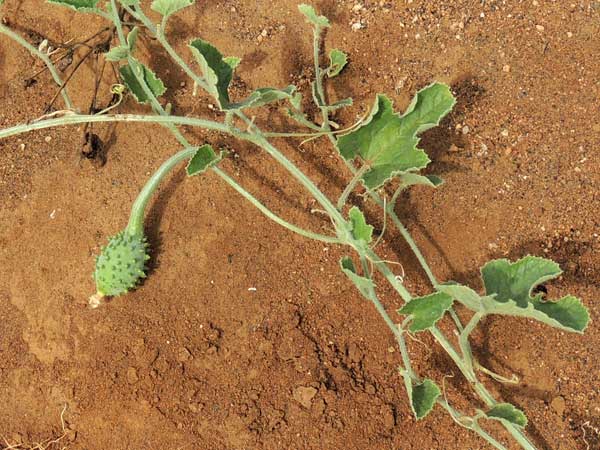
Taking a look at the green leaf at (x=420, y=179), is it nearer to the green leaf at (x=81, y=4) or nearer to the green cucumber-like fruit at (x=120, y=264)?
the green cucumber-like fruit at (x=120, y=264)

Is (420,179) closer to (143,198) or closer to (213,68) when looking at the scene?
(213,68)

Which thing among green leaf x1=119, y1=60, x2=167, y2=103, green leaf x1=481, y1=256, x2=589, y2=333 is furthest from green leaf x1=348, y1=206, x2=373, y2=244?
green leaf x1=119, y1=60, x2=167, y2=103

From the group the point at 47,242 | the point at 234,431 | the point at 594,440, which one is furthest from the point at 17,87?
the point at 594,440

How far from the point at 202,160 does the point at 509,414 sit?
129 cm

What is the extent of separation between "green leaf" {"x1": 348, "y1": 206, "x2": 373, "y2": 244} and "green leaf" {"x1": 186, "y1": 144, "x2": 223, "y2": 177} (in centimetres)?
49

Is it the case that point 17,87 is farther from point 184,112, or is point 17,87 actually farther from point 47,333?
point 47,333

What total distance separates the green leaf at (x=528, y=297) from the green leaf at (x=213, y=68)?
1.03 metres

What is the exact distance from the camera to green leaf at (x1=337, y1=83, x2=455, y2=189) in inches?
85.0

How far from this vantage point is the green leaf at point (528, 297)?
1900 millimetres

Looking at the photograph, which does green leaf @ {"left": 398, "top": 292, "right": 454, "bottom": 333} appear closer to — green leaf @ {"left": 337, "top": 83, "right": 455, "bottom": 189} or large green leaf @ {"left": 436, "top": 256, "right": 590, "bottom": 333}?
large green leaf @ {"left": 436, "top": 256, "right": 590, "bottom": 333}

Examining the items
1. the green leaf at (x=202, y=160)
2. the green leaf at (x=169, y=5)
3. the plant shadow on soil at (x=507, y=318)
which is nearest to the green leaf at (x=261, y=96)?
the green leaf at (x=202, y=160)

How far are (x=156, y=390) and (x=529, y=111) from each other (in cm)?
192

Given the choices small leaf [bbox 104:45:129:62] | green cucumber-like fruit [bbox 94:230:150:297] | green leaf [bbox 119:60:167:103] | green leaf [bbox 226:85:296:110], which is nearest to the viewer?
green leaf [bbox 226:85:296:110]

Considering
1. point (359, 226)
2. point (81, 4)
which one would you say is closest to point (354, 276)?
point (359, 226)
